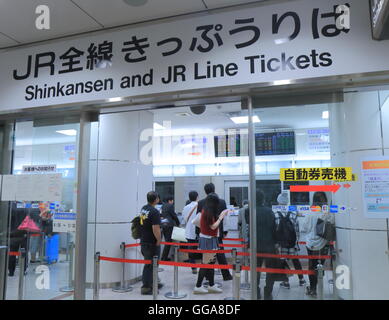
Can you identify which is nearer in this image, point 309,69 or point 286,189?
point 309,69

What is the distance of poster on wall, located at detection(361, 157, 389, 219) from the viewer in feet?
8.15

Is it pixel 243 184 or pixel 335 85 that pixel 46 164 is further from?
pixel 243 184

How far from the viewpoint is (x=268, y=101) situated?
2771mm

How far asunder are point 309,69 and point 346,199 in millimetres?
1032

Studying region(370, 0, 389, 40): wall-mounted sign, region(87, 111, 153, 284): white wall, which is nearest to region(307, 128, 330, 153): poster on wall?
region(370, 0, 389, 40): wall-mounted sign

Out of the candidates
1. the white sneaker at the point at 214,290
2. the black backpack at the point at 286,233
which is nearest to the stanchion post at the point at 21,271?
the white sneaker at the point at 214,290

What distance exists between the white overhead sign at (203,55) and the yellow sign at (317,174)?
71cm

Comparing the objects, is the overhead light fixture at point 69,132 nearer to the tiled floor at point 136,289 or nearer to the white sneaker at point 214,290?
the tiled floor at point 136,289

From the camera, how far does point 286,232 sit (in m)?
2.73

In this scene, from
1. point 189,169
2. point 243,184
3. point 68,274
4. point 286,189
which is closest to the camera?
point 286,189

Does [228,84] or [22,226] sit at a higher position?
[228,84]

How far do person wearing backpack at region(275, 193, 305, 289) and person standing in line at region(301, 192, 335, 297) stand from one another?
81 millimetres

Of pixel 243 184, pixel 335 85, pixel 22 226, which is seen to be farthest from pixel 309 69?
pixel 243 184

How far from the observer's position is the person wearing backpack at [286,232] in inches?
104
